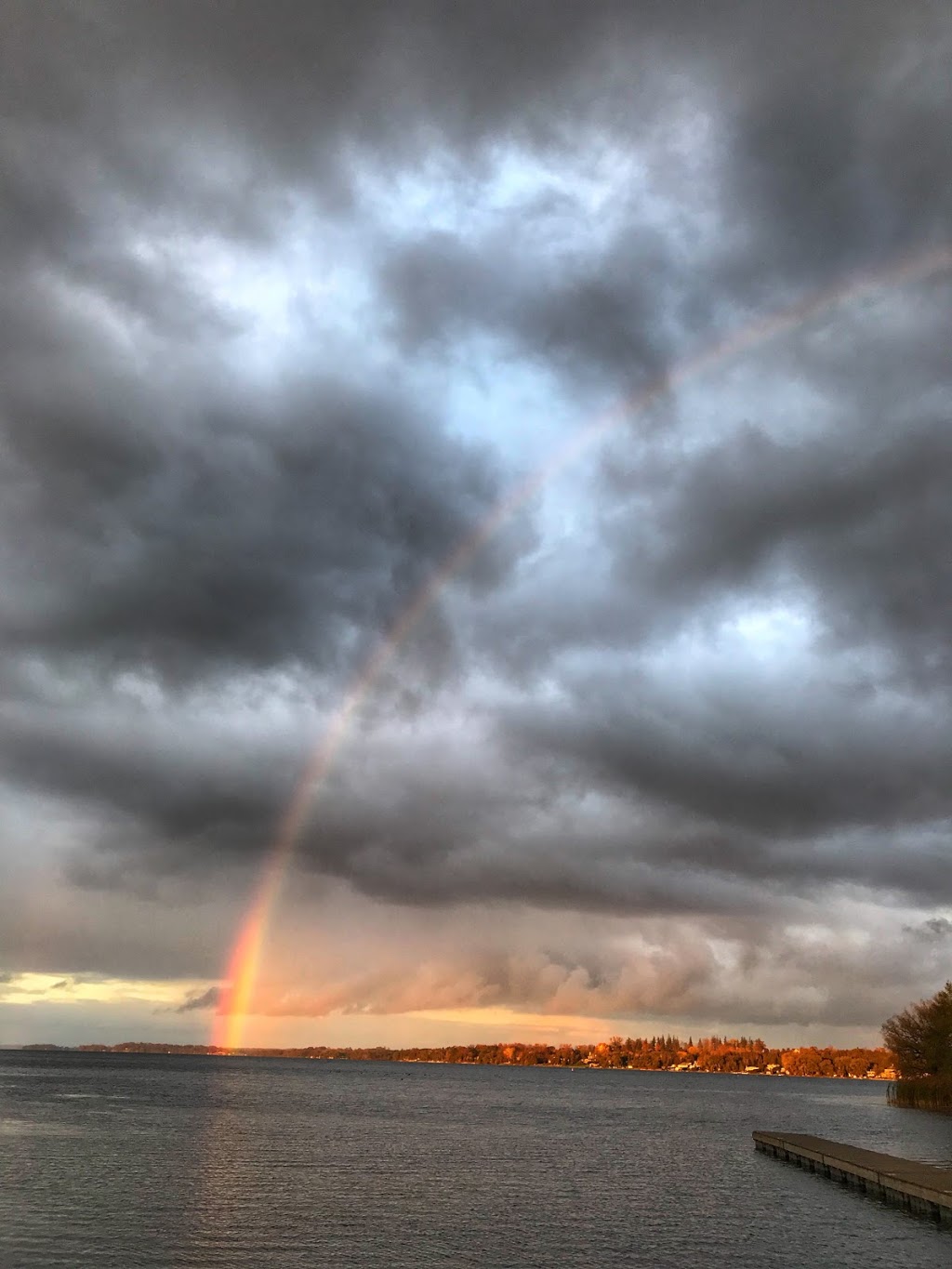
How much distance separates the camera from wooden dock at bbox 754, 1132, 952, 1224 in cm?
6009

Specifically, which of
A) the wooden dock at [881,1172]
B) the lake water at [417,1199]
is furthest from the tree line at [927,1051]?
the wooden dock at [881,1172]

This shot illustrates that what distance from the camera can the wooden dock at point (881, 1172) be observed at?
60.1m

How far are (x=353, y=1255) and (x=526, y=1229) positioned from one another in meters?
11.3

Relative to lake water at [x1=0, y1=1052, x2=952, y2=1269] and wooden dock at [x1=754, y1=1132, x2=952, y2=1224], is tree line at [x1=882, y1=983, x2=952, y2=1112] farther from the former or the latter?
wooden dock at [x1=754, y1=1132, x2=952, y2=1224]

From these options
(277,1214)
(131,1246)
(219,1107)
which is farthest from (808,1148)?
(219,1107)

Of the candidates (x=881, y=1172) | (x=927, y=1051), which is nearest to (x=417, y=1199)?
(x=881, y=1172)

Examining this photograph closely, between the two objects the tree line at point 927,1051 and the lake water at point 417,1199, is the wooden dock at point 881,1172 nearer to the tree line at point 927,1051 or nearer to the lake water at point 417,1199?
the lake water at point 417,1199

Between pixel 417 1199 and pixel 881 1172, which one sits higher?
pixel 881 1172

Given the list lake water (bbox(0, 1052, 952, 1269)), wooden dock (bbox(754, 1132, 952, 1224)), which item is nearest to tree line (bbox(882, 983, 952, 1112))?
A: lake water (bbox(0, 1052, 952, 1269))

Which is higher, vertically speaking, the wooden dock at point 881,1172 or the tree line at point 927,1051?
the tree line at point 927,1051

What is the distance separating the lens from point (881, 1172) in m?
67.6

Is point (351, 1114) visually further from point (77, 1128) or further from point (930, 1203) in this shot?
point (930, 1203)

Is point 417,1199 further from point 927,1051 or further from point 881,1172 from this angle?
point 927,1051

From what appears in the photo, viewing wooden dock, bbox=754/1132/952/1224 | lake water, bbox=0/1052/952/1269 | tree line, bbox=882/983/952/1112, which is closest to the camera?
lake water, bbox=0/1052/952/1269
